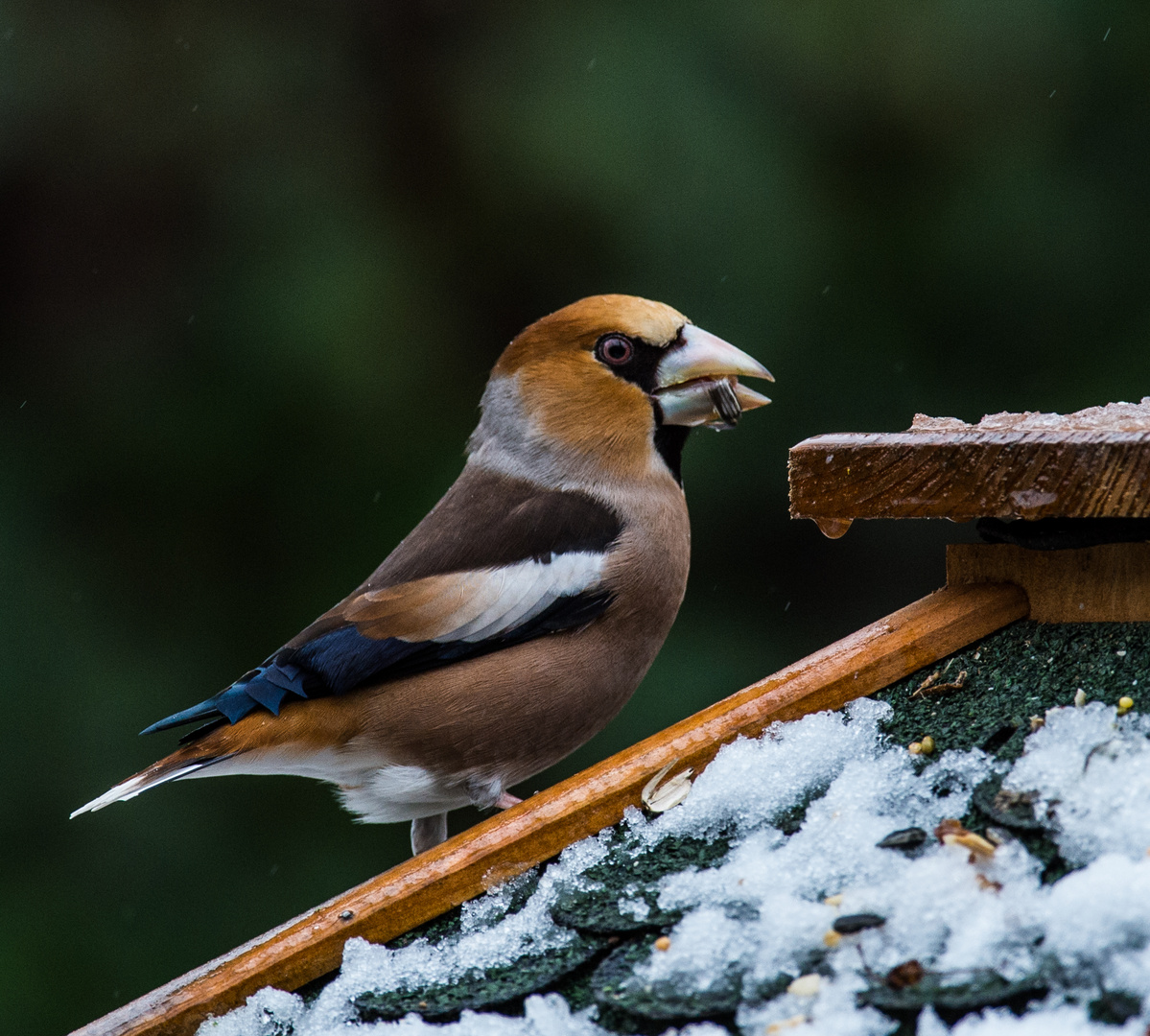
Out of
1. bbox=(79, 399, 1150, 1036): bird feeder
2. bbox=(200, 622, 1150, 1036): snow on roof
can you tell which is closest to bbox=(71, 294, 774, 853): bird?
bbox=(79, 399, 1150, 1036): bird feeder

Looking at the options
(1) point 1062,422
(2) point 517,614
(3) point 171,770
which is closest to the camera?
(1) point 1062,422

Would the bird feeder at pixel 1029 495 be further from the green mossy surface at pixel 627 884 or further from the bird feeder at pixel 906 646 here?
the green mossy surface at pixel 627 884

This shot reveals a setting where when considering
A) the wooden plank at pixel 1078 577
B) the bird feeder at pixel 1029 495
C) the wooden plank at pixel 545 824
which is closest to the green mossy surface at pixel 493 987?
the wooden plank at pixel 545 824

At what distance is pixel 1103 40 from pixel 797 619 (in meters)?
1.96

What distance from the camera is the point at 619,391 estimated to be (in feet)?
9.10

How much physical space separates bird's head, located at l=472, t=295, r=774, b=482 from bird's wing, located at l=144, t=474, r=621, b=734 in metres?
0.16

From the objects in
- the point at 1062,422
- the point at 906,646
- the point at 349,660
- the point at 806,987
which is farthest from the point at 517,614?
the point at 806,987

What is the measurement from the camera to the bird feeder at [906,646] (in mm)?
1514

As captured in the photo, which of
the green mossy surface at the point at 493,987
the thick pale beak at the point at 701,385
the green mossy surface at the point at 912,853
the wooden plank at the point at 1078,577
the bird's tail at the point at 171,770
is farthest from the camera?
the thick pale beak at the point at 701,385

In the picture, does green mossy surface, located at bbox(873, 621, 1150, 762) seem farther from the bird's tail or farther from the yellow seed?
the bird's tail

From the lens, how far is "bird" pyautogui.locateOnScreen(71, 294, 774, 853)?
239 cm

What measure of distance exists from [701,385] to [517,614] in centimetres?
62

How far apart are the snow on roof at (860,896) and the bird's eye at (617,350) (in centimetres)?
124

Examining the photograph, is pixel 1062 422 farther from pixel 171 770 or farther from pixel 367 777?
pixel 171 770
